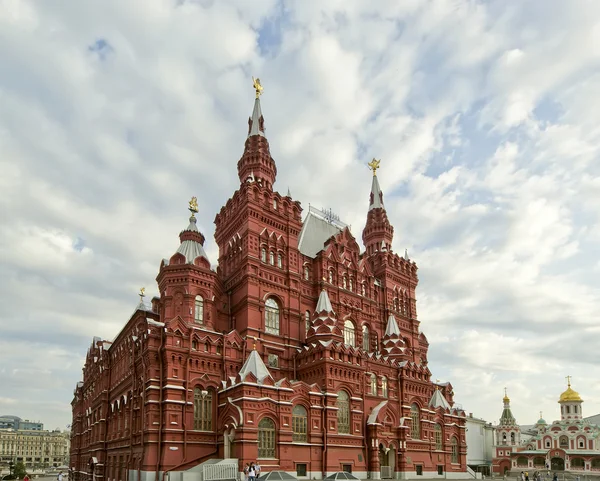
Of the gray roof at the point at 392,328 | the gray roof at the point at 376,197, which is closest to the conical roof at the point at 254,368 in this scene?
the gray roof at the point at 392,328

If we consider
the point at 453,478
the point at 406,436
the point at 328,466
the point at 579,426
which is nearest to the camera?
the point at 328,466

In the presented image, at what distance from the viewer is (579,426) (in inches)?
3371

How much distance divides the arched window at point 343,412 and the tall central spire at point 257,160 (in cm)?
1857

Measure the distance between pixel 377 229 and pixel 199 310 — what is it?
2320cm

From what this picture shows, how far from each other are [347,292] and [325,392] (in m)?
12.1

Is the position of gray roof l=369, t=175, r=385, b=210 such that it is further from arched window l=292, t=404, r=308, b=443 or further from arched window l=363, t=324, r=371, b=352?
arched window l=292, t=404, r=308, b=443

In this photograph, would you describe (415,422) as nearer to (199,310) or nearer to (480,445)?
(199,310)

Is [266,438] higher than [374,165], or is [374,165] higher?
[374,165]

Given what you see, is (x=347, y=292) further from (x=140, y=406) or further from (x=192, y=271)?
(x=140, y=406)

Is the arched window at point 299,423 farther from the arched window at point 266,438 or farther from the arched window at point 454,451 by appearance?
the arched window at point 454,451

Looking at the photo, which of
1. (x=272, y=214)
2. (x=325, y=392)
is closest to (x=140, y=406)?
(x=325, y=392)

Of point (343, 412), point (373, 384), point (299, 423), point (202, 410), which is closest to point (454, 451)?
point (373, 384)

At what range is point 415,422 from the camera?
4700cm

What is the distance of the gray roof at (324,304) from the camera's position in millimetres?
43656
